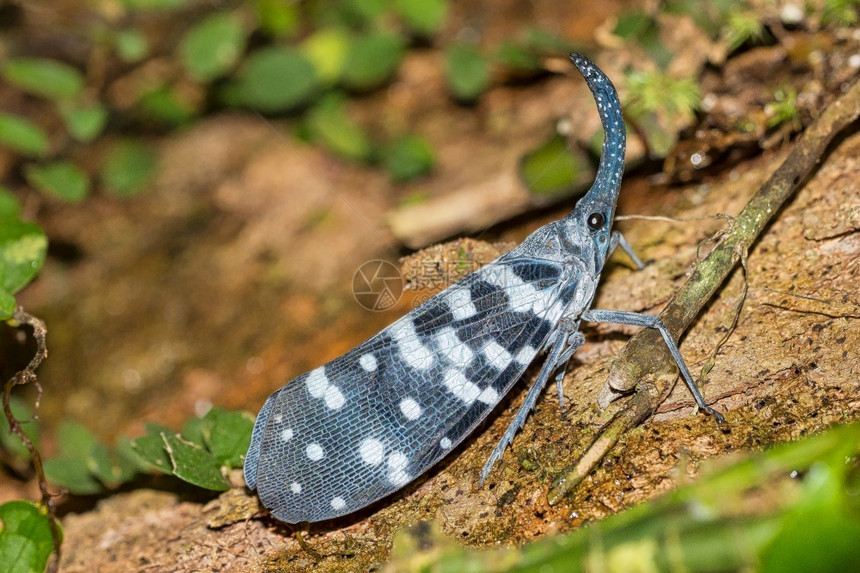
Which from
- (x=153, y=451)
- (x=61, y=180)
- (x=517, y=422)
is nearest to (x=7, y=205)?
(x=61, y=180)

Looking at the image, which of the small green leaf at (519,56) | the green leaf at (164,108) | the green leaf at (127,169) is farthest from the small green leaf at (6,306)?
the small green leaf at (519,56)

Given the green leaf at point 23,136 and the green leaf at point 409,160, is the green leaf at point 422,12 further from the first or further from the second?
the green leaf at point 23,136

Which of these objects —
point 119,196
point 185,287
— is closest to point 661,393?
point 185,287

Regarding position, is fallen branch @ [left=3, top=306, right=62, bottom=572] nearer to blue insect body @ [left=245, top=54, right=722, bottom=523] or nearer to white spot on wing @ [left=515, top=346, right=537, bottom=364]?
blue insect body @ [left=245, top=54, right=722, bottom=523]

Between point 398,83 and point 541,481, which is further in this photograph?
point 398,83

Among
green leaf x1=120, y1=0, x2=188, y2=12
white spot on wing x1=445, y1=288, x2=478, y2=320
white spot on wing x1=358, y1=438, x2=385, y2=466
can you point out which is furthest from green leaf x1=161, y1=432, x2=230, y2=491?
green leaf x1=120, y1=0, x2=188, y2=12

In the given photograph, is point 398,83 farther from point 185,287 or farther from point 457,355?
point 457,355
